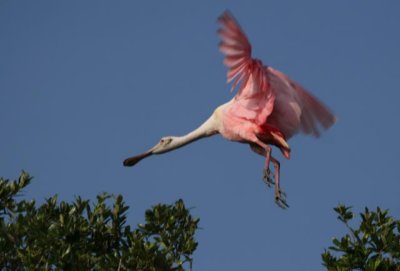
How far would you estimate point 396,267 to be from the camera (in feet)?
43.1

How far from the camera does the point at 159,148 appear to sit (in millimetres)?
16781

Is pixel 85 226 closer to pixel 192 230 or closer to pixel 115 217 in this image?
pixel 115 217

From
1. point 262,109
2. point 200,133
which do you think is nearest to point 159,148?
point 200,133

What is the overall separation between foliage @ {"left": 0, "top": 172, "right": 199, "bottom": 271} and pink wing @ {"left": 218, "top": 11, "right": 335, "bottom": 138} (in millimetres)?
Result: 1762

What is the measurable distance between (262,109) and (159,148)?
8.76 feet

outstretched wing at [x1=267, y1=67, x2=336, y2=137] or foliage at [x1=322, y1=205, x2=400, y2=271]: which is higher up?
outstretched wing at [x1=267, y1=67, x2=336, y2=137]

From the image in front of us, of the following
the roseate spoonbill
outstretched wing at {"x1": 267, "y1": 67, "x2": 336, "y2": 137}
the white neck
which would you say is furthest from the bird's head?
outstretched wing at {"x1": 267, "y1": 67, "x2": 336, "y2": 137}

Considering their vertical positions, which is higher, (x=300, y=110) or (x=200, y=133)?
(x=200, y=133)

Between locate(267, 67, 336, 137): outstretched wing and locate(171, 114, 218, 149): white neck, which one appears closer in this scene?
locate(267, 67, 336, 137): outstretched wing

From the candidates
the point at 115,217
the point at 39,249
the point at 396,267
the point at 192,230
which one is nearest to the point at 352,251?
the point at 396,267

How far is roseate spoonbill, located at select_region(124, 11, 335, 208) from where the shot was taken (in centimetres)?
1395

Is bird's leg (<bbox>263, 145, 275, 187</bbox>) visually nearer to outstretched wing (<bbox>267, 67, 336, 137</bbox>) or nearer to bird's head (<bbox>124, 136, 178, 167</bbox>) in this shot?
outstretched wing (<bbox>267, 67, 336, 137</bbox>)

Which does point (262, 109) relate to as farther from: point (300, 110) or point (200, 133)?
point (200, 133)

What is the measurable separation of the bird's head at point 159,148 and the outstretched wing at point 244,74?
1.85m
